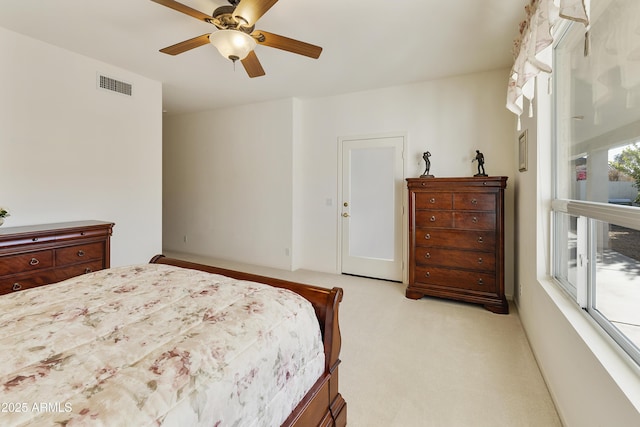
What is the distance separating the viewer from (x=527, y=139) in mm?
2461

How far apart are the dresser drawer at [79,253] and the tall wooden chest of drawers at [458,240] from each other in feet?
10.6

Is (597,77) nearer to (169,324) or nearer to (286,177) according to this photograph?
(169,324)

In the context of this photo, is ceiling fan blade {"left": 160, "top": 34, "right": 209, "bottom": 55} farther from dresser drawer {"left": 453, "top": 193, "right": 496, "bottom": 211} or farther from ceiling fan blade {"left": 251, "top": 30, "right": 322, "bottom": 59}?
dresser drawer {"left": 453, "top": 193, "right": 496, "bottom": 211}

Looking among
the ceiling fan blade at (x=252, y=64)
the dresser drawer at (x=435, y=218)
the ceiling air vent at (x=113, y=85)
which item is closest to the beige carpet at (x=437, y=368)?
the dresser drawer at (x=435, y=218)

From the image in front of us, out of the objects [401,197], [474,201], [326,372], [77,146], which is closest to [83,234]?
[77,146]

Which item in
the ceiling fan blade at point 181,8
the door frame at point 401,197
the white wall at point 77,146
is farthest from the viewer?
the door frame at point 401,197

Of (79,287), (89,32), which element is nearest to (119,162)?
(89,32)

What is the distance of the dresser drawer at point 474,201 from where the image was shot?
116 inches

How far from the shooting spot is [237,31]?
1.90 m

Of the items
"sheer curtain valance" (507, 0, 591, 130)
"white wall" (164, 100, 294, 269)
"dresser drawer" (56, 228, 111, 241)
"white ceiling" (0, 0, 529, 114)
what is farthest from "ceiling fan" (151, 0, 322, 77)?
"white wall" (164, 100, 294, 269)

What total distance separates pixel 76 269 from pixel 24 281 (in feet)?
1.18

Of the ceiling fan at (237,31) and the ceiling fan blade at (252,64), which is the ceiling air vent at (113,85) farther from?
the ceiling fan blade at (252,64)

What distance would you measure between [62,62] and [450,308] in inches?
187

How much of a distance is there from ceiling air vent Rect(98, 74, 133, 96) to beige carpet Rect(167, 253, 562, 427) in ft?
11.8
